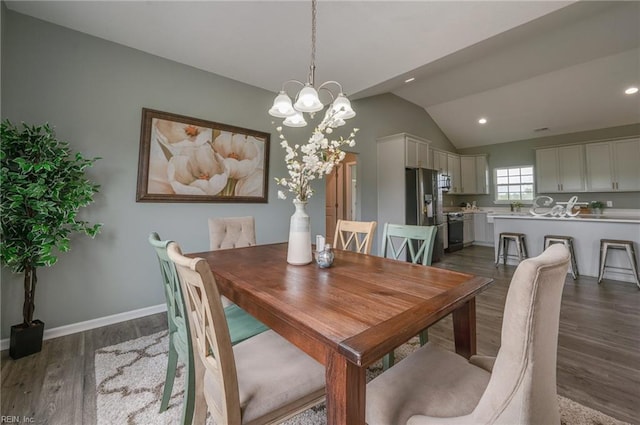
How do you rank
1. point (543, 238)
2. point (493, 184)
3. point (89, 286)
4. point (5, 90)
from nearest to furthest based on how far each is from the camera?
point (5, 90) < point (89, 286) < point (543, 238) < point (493, 184)

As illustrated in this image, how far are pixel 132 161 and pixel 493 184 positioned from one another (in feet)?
25.8

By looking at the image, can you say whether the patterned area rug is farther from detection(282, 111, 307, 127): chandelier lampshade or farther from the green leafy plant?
detection(282, 111, 307, 127): chandelier lampshade

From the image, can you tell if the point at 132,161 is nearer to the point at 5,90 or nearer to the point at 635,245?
the point at 5,90

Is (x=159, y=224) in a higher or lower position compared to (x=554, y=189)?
lower

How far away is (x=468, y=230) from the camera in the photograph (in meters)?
6.65

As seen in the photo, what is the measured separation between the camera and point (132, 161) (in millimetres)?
2590

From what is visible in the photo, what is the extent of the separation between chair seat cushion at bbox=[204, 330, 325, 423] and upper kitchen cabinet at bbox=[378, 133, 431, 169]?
4.20 m

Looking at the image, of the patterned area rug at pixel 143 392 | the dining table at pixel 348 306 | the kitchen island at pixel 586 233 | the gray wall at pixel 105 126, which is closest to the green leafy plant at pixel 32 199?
the gray wall at pixel 105 126

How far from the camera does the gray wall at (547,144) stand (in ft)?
17.3

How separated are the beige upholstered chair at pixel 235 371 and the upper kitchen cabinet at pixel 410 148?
423 cm

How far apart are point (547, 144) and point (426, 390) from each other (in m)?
7.71

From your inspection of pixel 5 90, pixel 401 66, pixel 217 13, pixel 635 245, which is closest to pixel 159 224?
pixel 5 90

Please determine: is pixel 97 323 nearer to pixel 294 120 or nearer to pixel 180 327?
pixel 180 327

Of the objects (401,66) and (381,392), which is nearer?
(381,392)
